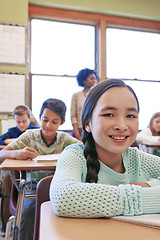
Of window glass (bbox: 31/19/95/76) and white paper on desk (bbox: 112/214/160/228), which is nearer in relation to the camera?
white paper on desk (bbox: 112/214/160/228)

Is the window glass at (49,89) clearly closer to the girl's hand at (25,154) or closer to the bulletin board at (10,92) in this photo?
the bulletin board at (10,92)

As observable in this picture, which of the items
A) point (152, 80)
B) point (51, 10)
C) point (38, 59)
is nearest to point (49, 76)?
point (38, 59)

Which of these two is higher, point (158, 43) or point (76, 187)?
point (158, 43)

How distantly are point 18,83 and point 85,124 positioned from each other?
2936 mm

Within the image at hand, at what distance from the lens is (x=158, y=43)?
461 cm

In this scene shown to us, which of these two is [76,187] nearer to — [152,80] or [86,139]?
[86,139]

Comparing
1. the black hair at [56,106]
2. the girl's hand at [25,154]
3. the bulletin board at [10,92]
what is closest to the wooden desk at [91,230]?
the girl's hand at [25,154]

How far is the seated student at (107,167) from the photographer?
0.57 meters

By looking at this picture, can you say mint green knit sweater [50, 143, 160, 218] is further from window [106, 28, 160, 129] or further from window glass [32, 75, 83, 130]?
window [106, 28, 160, 129]

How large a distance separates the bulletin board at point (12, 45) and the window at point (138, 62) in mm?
1509

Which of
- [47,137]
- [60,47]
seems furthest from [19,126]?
[60,47]

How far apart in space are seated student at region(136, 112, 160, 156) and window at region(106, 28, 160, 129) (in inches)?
31.3

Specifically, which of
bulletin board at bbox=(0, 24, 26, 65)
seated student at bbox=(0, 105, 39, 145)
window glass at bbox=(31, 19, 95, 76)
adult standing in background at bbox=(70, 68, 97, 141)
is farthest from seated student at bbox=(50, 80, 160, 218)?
window glass at bbox=(31, 19, 95, 76)

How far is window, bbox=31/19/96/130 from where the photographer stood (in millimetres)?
3902
